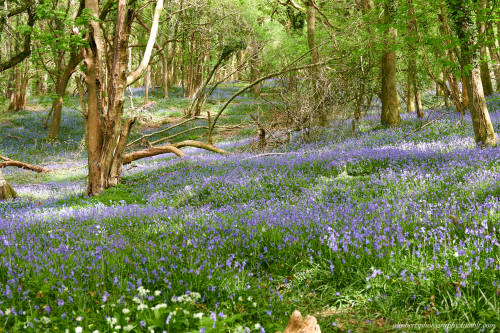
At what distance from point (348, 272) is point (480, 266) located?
4.02ft

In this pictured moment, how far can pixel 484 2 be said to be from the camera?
9102mm

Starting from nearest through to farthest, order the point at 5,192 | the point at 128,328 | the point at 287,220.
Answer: the point at 128,328
the point at 287,220
the point at 5,192

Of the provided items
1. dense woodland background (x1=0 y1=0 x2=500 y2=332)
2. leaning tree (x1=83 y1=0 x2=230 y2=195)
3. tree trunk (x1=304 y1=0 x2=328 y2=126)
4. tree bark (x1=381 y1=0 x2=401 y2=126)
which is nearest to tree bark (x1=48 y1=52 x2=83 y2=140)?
dense woodland background (x1=0 y1=0 x2=500 y2=332)

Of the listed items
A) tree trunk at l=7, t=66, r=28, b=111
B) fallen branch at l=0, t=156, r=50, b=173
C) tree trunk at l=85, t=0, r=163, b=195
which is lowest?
fallen branch at l=0, t=156, r=50, b=173

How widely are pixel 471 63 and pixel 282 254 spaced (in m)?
6.30

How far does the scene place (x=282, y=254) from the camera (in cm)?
454

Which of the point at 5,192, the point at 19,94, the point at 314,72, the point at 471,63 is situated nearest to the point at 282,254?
the point at 471,63

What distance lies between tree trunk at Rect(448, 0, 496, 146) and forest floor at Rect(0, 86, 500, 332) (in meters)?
0.48

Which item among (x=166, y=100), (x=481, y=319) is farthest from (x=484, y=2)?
(x=166, y=100)

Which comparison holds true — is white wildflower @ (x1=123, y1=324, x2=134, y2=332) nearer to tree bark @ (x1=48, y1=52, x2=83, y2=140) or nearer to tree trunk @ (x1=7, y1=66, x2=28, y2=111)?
tree bark @ (x1=48, y1=52, x2=83, y2=140)

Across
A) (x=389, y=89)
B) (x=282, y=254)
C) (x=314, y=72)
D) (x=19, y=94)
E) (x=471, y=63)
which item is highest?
(x=19, y=94)

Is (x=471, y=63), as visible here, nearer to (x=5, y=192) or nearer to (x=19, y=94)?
(x=5, y=192)

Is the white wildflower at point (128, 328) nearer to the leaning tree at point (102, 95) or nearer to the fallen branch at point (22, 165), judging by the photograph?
the leaning tree at point (102, 95)

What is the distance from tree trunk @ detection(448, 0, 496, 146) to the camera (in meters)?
7.49
